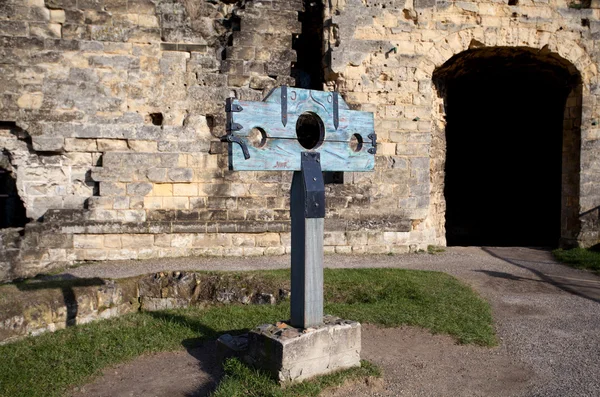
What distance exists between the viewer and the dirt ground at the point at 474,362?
4012mm

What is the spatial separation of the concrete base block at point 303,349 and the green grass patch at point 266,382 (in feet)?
0.21

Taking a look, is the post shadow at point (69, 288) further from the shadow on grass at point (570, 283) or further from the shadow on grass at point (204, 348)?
the shadow on grass at point (570, 283)

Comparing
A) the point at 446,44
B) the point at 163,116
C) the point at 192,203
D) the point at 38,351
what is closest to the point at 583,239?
the point at 446,44

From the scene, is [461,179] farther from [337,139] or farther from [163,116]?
[337,139]

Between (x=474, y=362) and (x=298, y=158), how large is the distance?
7.47ft

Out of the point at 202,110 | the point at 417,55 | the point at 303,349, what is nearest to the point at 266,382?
the point at 303,349

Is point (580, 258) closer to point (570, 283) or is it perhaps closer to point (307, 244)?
point (570, 283)

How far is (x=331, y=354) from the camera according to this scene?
409 centimetres

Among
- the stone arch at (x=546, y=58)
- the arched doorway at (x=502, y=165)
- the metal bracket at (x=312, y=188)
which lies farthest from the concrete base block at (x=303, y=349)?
the arched doorway at (x=502, y=165)

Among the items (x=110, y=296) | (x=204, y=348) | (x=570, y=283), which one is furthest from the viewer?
(x=570, y=283)

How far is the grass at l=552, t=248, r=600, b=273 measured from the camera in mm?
8117

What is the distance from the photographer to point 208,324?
5.32m

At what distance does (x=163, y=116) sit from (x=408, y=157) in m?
4.20

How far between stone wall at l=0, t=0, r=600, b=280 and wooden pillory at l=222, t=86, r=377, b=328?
4.63 metres
